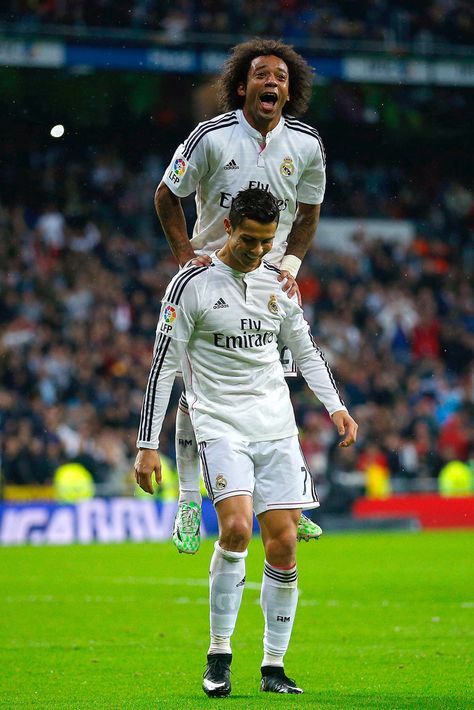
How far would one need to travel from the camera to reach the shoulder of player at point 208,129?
21.7 ft

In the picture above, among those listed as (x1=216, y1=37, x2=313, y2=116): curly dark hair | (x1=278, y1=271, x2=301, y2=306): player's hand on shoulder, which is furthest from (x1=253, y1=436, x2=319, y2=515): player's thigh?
(x1=216, y1=37, x2=313, y2=116): curly dark hair

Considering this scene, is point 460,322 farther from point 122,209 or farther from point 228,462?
point 228,462

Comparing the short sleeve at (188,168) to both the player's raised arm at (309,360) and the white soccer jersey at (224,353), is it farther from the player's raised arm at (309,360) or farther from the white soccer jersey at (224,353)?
the player's raised arm at (309,360)

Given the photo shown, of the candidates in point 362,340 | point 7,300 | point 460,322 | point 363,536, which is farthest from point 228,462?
point 460,322

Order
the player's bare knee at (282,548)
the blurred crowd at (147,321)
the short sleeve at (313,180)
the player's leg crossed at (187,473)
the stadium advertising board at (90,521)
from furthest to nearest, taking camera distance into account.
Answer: the blurred crowd at (147,321) < the stadium advertising board at (90,521) < the short sleeve at (313,180) < the player's leg crossed at (187,473) < the player's bare knee at (282,548)

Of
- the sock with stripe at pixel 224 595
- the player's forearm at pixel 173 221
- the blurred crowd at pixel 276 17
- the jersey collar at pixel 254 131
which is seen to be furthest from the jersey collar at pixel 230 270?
the blurred crowd at pixel 276 17

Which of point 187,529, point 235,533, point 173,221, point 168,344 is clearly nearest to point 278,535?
point 235,533

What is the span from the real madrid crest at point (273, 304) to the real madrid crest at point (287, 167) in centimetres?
68

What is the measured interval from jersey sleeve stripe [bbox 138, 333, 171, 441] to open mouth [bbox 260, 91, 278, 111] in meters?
1.27

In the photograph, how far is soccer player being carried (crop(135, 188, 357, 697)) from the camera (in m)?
6.24

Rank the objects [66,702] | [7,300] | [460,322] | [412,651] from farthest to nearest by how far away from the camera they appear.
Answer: [460,322] → [7,300] → [412,651] → [66,702]

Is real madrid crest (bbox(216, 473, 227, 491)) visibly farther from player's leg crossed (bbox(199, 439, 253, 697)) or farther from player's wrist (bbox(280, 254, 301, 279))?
player's wrist (bbox(280, 254, 301, 279))

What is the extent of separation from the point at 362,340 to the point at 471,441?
2871 millimetres

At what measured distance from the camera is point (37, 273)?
22844mm
